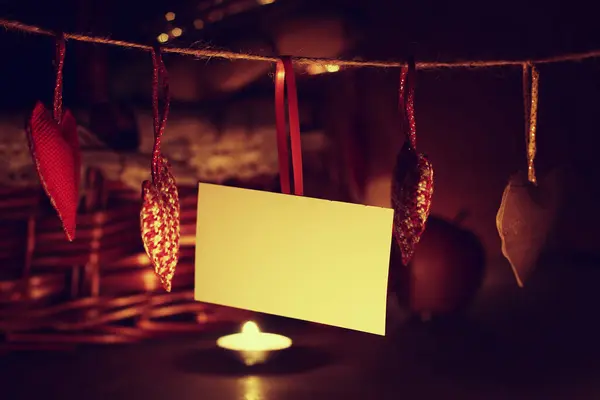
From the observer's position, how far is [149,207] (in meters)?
A: 0.80

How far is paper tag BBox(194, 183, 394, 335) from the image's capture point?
884 millimetres

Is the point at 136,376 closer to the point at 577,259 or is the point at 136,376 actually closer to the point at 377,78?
the point at 377,78

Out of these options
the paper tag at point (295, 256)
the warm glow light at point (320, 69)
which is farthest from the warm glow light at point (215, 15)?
the paper tag at point (295, 256)

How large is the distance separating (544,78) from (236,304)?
0.84 meters

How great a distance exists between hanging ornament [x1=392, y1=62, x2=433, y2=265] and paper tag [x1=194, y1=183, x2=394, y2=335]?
4cm

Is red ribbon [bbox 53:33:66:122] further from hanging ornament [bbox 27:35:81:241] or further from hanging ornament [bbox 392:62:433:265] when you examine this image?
hanging ornament [bbox 392:62:433:265]

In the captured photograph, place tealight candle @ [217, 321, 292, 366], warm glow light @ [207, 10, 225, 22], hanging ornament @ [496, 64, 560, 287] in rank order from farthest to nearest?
warm glow light @ [207, 10, 225, 22] < tealight candle @ [217, 321, 292, 366] < hanging ornament @ [496, 64, 560, 287]

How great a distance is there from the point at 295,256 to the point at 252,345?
450mm

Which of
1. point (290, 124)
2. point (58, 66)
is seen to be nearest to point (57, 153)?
point (58, 66)

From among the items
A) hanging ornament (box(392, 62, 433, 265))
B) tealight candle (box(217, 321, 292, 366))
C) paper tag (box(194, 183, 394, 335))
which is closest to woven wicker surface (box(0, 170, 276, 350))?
tealight candle (box(217, 321, 292, 366))

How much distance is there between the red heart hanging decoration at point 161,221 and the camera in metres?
0.80

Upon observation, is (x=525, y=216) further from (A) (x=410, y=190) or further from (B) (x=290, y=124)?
(B) (x=290, y=124)

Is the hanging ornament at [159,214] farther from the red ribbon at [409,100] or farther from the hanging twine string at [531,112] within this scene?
the hanging twine string at [531,112]

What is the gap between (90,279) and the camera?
1.62m
